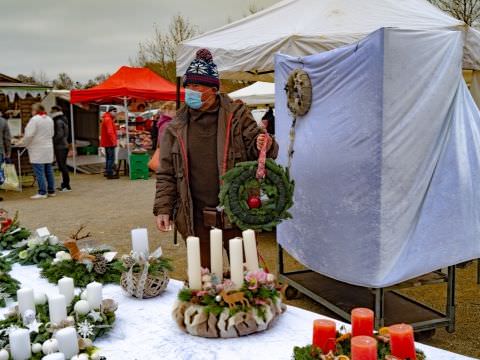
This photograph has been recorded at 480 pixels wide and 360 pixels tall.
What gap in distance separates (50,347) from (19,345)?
0.09 meters

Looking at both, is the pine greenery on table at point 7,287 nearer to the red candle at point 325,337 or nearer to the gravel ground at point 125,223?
the red candle at point 325,337

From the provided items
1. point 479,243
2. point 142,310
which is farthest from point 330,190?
point 142,310

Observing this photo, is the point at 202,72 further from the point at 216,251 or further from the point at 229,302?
the point at 229,302

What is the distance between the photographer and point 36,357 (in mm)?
1593

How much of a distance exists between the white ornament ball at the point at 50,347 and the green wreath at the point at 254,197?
0.75 meters

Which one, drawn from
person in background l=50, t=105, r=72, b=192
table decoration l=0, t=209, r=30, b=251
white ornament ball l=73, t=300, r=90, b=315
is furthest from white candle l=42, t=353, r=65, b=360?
person in background l=50, t=105, r=72, b=192

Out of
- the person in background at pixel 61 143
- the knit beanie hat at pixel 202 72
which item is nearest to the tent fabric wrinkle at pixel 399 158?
the knit beanie hat at pixel 202 72

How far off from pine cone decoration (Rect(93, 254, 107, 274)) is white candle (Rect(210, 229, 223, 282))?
0.76 meters

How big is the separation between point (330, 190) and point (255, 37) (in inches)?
104

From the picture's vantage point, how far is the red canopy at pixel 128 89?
11.9 metres

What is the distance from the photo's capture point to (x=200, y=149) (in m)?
2.79

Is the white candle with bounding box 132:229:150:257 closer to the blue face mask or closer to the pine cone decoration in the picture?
the pine cone decoration

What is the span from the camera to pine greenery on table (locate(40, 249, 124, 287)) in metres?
2.37

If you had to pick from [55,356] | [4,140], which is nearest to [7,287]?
[55,356]
